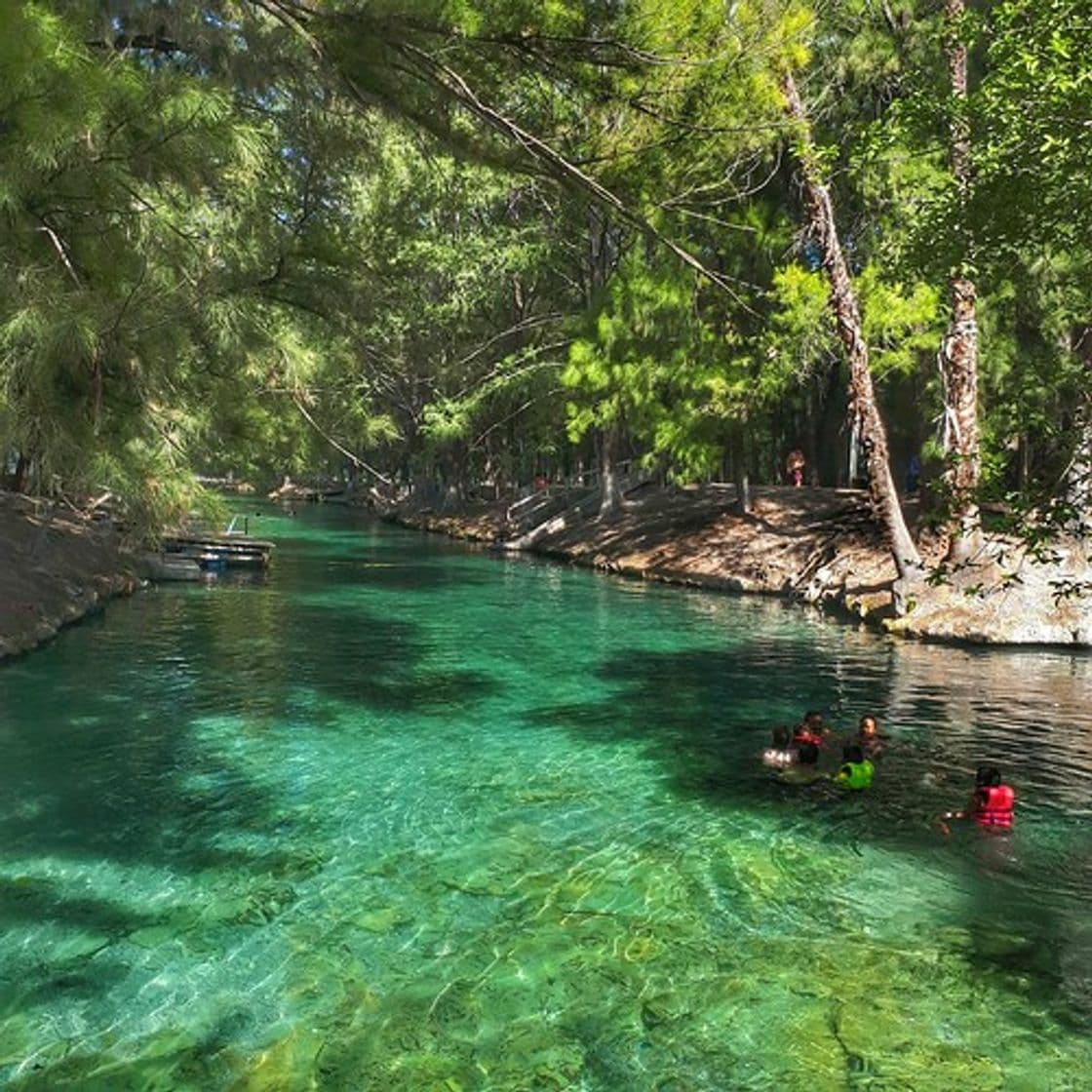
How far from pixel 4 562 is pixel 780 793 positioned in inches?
671

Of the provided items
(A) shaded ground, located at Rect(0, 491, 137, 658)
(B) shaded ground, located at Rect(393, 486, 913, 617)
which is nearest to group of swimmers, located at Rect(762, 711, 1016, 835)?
(B) shaded ground, located at Rect(393, 486, 913, 617)

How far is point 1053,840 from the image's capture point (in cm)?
1012

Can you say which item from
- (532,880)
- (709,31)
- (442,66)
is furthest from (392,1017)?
(709,31)

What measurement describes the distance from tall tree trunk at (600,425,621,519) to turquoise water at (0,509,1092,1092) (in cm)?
2189

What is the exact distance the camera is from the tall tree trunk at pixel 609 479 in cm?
3916

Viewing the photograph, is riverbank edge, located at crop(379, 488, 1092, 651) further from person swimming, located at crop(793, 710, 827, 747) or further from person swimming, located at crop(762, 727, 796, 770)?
person swimming, located at crop(762, 727, 796, 770)

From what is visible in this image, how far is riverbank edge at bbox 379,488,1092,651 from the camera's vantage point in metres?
21.2

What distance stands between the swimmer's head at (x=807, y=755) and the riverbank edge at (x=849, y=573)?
248 centimetres

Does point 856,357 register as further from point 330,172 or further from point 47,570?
point 47,570

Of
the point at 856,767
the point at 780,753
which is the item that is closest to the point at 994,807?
the point at 856,767

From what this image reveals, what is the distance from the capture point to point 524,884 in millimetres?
8836

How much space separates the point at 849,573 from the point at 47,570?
19.4m

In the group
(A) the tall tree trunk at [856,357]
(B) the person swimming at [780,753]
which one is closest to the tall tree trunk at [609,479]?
(A) the tall tree trunk at [856,357]

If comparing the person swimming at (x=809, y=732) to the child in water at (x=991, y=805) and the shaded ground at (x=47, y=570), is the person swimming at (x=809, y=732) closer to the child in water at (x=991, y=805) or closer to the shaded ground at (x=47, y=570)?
the child in water at (x=991, y=805)
